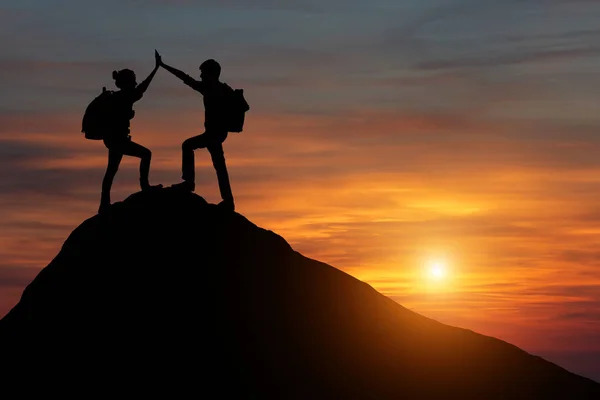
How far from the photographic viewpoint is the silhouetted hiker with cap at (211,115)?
2816cm

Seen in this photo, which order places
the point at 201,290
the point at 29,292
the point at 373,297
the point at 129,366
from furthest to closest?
the point at 373,297
the point at 29,292
the point at 201,290
the point at 129,366

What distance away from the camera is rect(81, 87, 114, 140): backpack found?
28.5 meters

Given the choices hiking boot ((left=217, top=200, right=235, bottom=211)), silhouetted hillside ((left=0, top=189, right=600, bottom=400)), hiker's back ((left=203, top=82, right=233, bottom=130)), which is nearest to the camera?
silhouetted hillside ((left=0, top=189, right=600, bottom=400))

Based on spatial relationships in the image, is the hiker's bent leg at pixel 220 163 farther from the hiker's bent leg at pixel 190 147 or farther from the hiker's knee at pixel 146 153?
the hiker's knee at pixel 146 153

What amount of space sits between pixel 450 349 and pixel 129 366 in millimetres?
9669

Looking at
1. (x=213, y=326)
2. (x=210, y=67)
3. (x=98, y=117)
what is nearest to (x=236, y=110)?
(x=210, y=67)

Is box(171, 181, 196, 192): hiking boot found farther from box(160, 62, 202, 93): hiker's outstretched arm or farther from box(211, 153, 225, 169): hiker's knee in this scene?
box(160, 62, 202, 93): hiker's outstretched arm

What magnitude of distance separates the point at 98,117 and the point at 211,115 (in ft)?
9.93

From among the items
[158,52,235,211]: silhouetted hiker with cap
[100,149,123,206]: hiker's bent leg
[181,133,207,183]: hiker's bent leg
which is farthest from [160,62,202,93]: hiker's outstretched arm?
[100,149,123,206]: hiker's bent leg

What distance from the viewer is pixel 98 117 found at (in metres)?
28.5

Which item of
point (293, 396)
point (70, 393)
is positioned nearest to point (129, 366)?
point (70, 393)

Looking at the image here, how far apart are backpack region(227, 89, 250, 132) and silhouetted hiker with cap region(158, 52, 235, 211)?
12 cm

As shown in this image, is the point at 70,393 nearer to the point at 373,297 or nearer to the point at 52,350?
the point at 52,350

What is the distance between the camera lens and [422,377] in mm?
28734
